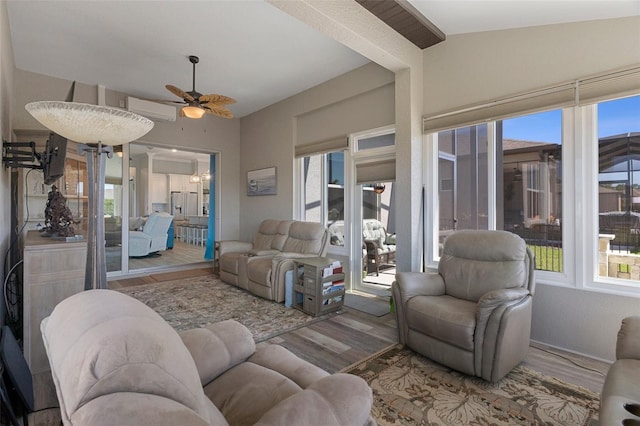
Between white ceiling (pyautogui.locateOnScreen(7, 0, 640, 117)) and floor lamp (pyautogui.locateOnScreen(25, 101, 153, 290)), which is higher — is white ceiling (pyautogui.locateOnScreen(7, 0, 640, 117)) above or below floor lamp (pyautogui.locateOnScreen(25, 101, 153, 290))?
above

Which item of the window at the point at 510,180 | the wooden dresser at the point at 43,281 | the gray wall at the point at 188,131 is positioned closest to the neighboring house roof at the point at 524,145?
the window at the point at 510,180

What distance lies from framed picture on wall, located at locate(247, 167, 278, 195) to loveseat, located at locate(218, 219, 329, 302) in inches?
27.8

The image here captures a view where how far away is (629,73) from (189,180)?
11923mm

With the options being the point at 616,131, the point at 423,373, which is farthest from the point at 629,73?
the point at 423,373

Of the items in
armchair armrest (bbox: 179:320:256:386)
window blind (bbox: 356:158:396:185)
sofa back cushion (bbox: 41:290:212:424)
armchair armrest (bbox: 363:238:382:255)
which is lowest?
armchair armrest (bbox: 179:320:256:386)

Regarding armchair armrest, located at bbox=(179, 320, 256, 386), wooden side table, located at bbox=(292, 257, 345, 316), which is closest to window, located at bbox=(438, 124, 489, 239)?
wooden side table, located at bbox=(292, 257, 345, 316)

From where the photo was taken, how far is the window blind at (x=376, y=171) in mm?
3923

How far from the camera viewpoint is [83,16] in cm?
302

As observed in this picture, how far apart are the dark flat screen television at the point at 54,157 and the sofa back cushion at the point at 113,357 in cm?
199

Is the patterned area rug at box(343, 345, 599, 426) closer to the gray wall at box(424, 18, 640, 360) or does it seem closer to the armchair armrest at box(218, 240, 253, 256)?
the gray wall at box(424, 18, 640, 360)

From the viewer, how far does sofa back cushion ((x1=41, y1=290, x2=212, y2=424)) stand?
61cm

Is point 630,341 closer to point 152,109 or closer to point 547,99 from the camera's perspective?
point 547,99

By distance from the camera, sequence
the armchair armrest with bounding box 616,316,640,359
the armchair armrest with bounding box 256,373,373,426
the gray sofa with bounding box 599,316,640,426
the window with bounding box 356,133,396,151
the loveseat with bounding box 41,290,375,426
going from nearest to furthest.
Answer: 1. the loveseat with bounding box 41,290,375,426
2. the armchair armrest with bounding box 256,373,373,426
3. the gray sofa with bounding box 599,316,640,426
4. the armchair armrest with bounding box 616,316,640,359
5. the window with bounding box 356,133,396,151

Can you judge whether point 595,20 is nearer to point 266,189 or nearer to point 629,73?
point 629,73
